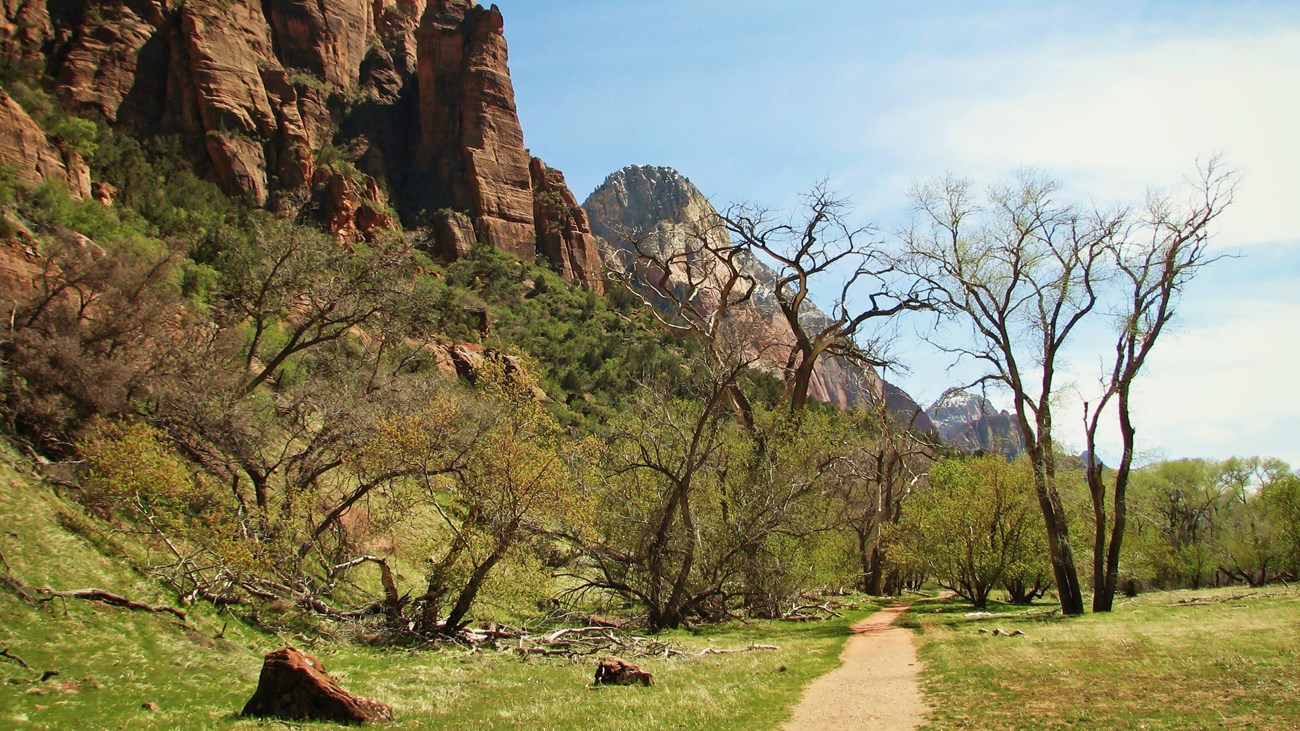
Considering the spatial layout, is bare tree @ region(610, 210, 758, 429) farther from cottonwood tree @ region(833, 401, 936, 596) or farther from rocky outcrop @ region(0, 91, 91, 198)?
rocky outcrop @ region(0, 91, 91, 198)

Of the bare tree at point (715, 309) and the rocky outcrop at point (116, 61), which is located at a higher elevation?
the rocky outcrop at point (116, 61)

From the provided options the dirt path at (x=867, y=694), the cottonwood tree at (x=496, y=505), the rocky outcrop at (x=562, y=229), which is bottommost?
the dirt path at (x=867, y=694)

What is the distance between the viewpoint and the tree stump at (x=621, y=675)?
1249 centimetres

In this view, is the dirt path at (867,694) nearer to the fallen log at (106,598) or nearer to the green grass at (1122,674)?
the green grass at (1122,674)

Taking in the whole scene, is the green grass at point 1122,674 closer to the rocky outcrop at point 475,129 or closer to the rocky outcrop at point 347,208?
the rocky outcrop at point 347,208

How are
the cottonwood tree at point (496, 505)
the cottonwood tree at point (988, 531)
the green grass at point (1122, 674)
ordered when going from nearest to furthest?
the green grass at point (1122, 674)
the cottonwood tree at point (496, 505)
the cottonwood tree at point (988, 531)

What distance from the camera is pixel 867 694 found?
11578 mm

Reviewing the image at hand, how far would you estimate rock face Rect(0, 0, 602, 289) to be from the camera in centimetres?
7362

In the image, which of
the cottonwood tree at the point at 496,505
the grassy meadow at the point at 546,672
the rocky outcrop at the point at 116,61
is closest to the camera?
the grassy meadow at the point at 546,672

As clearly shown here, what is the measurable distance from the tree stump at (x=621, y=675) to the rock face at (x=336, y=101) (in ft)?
195

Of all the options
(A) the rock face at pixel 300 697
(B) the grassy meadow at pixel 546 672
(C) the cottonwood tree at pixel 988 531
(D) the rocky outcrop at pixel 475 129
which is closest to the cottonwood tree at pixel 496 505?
(B) the grassy meadow at pixel 546 672

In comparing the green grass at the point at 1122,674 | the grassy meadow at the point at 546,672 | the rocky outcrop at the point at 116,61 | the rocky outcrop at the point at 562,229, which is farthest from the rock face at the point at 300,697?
the rocky outcrop at the point at 562,229

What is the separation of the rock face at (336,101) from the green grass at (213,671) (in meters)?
51.4

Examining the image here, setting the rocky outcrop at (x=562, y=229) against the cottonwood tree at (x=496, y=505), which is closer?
the cottonwood tree at (x=496, y=505)
